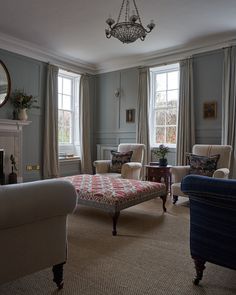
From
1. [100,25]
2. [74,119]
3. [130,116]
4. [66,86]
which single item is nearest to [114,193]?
[100,25]

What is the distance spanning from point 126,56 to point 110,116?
4.77 feet

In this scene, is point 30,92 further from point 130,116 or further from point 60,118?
point 130,116

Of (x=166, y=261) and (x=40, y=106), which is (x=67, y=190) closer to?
(x=166, y=261)

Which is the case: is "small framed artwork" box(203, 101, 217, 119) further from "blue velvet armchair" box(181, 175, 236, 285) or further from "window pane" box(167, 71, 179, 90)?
"blue velvet armchair" box(181, 175, 236, 285)

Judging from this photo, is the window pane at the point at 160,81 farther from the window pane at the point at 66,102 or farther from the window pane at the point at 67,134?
the window pane at the point at 67,134

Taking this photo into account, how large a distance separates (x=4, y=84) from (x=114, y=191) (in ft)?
10.2

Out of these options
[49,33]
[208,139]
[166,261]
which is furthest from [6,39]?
[166,261]

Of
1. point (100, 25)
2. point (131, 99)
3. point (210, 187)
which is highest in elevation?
point (100, 25)

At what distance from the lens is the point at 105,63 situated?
6160mm

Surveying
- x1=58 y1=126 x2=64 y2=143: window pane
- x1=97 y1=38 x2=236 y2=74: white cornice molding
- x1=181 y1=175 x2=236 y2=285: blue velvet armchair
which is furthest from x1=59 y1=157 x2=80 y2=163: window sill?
x1=181 y1=175 x2=236 y2=285: blue velvet armchair

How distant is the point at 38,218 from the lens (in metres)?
1.50

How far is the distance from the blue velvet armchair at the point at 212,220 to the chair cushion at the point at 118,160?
2869 millimetres

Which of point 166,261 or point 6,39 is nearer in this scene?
point 166,261

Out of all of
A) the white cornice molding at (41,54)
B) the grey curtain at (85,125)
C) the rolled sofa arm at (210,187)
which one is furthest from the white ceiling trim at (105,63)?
the rolled sofa arm at (210,187)
